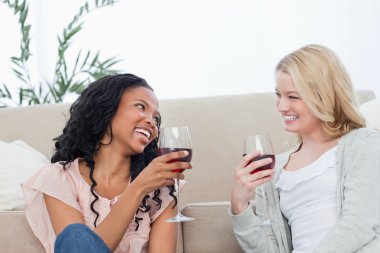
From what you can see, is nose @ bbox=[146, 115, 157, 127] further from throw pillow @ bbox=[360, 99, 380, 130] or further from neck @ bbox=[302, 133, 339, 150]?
throw pillow @ bbox=[360, 99, 380, 130]

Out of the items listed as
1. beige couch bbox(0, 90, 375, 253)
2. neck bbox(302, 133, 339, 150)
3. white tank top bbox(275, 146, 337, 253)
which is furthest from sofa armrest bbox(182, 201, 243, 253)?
beige couch bbox(0, 90, 375, 253)

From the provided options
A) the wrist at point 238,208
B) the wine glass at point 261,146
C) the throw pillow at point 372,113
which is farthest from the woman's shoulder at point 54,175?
the throw pillow at point 372,113

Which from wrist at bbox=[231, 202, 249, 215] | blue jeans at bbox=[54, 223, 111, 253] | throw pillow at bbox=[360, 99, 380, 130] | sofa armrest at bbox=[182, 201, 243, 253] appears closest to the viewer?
blue jeans at bbox=[54, 223, 111, 253]

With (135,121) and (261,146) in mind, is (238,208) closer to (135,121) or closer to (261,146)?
(261,146)

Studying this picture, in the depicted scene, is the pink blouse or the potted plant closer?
the pink blouse

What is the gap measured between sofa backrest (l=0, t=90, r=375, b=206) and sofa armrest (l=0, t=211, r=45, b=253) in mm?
862

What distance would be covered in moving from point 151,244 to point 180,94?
Answer: 8.05ft

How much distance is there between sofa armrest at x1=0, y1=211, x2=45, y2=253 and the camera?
2057mm

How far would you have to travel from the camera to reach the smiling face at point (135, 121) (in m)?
2.04

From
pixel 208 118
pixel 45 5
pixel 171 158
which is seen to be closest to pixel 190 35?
pixel 45 5

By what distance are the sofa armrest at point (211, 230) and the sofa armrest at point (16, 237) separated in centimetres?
46

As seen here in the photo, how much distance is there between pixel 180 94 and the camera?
14.6 ft

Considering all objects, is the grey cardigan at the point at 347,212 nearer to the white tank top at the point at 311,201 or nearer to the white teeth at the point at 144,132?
the white tank top at the point at 311,201

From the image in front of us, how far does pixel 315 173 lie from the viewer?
77.9 inches
